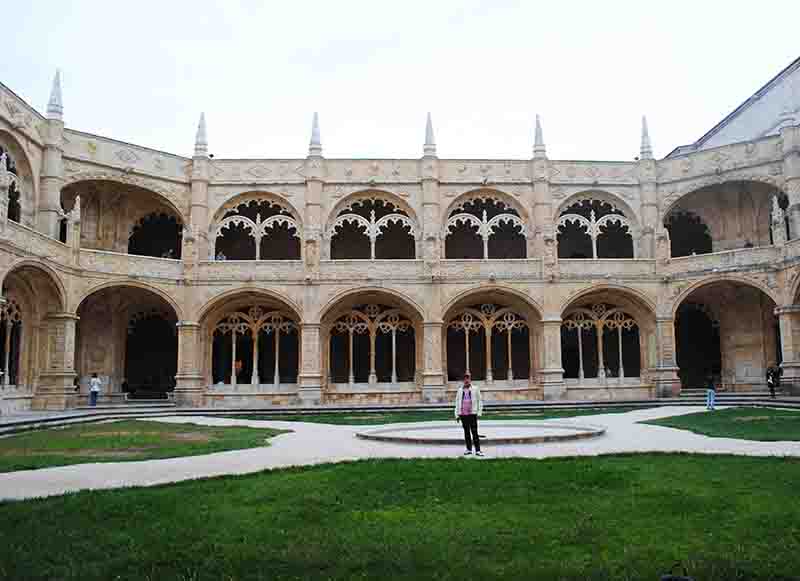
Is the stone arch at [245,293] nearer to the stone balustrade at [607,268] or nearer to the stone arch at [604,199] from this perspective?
the stone balustrade at [607,268]

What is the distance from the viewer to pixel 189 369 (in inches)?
1116

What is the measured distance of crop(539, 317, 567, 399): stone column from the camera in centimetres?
2889

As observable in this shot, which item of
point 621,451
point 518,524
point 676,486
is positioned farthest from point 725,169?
point 518,524

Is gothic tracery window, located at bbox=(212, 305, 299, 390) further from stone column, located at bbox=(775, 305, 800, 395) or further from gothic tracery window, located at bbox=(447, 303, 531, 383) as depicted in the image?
stone column, located at bbox=(775, 305, 800, 395)

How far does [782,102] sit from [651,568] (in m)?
31.3

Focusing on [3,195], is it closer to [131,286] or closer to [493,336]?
[131,286]

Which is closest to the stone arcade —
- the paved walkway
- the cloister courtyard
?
the paved walkway

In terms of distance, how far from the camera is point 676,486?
816 centimetres

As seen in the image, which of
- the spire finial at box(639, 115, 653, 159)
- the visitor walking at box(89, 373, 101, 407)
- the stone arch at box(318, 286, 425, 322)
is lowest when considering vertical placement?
the visitor walking at box(89, 373, 101, 407)

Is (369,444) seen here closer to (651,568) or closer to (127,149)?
(651,568)

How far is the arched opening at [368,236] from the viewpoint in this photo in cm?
3039

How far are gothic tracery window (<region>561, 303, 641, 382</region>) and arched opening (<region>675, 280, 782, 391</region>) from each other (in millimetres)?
2663

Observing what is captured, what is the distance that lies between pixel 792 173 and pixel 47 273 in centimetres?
2795

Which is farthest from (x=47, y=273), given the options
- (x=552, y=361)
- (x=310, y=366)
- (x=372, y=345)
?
(x=552, y=361)
